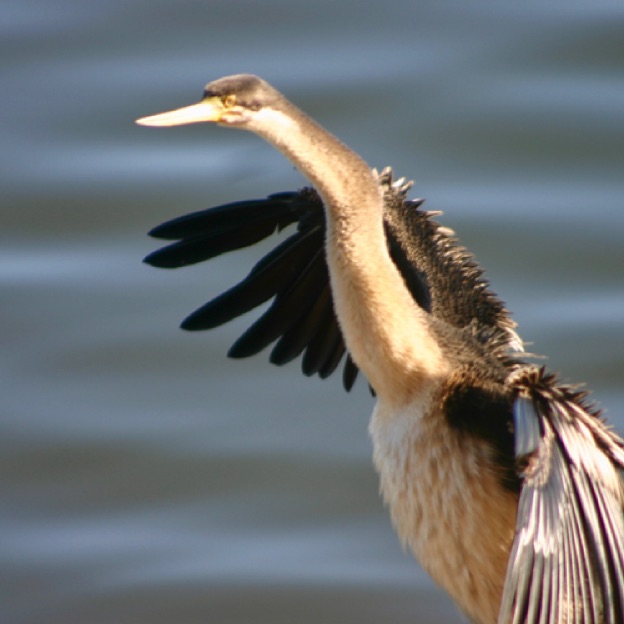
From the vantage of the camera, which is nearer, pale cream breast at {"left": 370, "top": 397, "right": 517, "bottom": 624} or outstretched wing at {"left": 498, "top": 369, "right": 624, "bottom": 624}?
outstretched wing at {"left": 498, "top": 369, "right": 624, "bottom": 624}

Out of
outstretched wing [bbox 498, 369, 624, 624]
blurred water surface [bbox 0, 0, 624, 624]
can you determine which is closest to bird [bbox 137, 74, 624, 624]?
outstretched wing [bbox 498, 369, 624, 624]

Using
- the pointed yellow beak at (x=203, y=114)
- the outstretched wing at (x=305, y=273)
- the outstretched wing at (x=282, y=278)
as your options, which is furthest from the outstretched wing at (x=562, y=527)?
the outstretched wing at (x=282, y=278)

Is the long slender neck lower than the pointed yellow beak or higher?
lower

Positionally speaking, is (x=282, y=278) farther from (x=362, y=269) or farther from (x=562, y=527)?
(x=562, y=527)

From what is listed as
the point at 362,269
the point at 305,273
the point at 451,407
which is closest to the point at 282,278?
the point at 305,273

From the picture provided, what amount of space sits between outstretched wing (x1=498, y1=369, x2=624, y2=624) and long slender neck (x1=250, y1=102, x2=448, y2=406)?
1.59 ft

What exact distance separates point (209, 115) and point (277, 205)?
3.93 ft

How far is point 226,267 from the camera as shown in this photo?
733 centimetres

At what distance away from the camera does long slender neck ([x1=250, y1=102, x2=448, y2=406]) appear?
4188 millimetres

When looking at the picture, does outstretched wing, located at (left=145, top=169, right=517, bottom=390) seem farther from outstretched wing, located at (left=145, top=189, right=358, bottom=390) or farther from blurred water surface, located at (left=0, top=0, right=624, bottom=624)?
blurred water surface, located at (left=0, top=0, right=624, bottom=624)

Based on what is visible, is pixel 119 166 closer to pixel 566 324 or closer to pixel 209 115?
pixel 566 324

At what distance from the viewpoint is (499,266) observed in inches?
288

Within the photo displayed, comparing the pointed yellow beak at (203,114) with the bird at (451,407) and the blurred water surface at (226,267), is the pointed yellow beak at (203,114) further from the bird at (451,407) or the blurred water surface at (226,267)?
the blurred water surface at (226,267)

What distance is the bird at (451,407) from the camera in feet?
13.0
